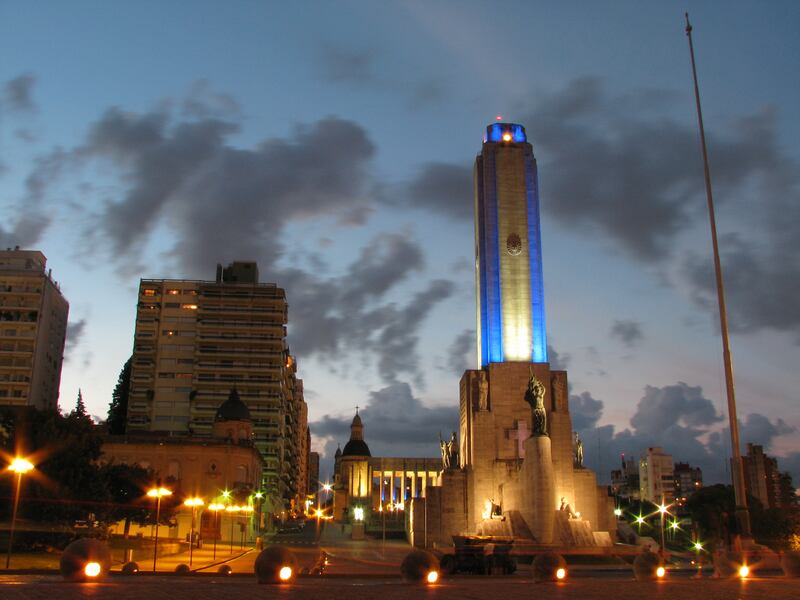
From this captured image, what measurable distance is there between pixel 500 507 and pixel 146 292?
220 ft

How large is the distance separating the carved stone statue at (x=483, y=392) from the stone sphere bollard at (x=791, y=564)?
43.6m

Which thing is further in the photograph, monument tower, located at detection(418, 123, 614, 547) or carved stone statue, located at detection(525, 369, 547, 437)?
monument tower, located at detection(418, 123, 614, 547)

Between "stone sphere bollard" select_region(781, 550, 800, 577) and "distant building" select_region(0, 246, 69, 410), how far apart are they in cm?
8539

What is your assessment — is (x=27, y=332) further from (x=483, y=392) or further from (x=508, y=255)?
(x=508, y=255)

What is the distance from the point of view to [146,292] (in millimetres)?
112125

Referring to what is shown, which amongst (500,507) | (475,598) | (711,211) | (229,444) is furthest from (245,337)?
(475,598)

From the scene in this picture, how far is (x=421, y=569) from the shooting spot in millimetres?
21891

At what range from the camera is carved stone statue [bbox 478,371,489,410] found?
225ft

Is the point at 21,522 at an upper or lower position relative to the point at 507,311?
lower

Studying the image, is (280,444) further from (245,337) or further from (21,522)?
(21,522)

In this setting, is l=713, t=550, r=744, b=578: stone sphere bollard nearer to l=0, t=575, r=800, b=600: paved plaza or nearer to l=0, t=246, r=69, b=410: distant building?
l=0, t=575, r=800, b=600: paved plaza

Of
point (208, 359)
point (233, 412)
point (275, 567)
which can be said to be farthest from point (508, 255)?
point (275, 567)

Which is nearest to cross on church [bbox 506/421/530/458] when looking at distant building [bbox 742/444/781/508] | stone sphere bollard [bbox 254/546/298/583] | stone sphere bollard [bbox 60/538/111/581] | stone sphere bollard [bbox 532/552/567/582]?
stone sphere bollard [bbox 532/552/567/582]

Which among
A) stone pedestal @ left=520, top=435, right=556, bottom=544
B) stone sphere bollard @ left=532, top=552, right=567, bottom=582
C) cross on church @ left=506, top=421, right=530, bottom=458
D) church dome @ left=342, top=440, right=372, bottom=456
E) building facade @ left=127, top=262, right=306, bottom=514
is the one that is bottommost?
stone sphere bollard @ left=532, top=552, right=567, bottom=582
